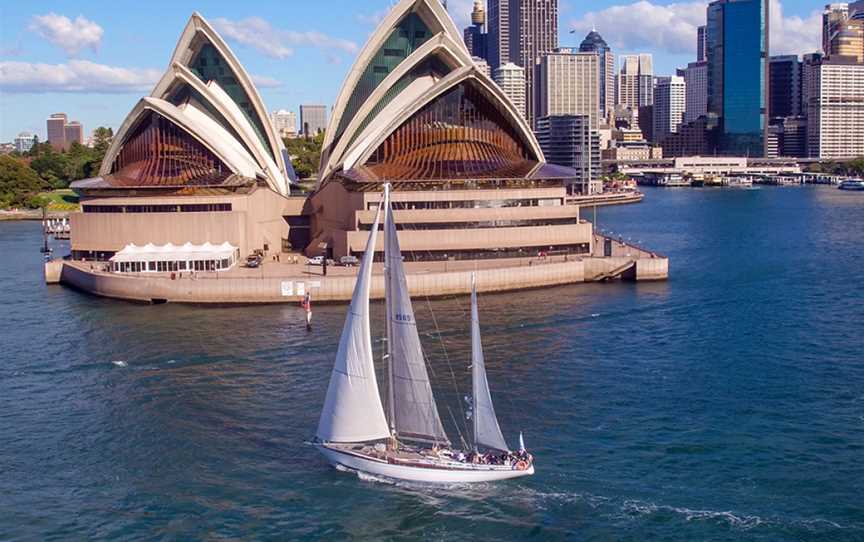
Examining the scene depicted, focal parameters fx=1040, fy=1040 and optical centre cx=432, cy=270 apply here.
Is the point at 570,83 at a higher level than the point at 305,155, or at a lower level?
higher

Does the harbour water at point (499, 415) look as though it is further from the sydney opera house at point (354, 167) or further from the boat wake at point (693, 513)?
the sydney opera house at point (354, 167)

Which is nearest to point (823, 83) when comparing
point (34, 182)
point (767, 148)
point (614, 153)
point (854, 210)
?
point (767, 148)

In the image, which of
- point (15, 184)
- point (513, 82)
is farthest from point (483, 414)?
point (513, 82)

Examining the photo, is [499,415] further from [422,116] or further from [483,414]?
[422,116]

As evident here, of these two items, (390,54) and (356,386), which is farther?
(390,54)

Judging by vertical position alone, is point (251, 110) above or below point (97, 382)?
above

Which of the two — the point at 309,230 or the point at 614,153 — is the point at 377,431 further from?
the point at 614,153
